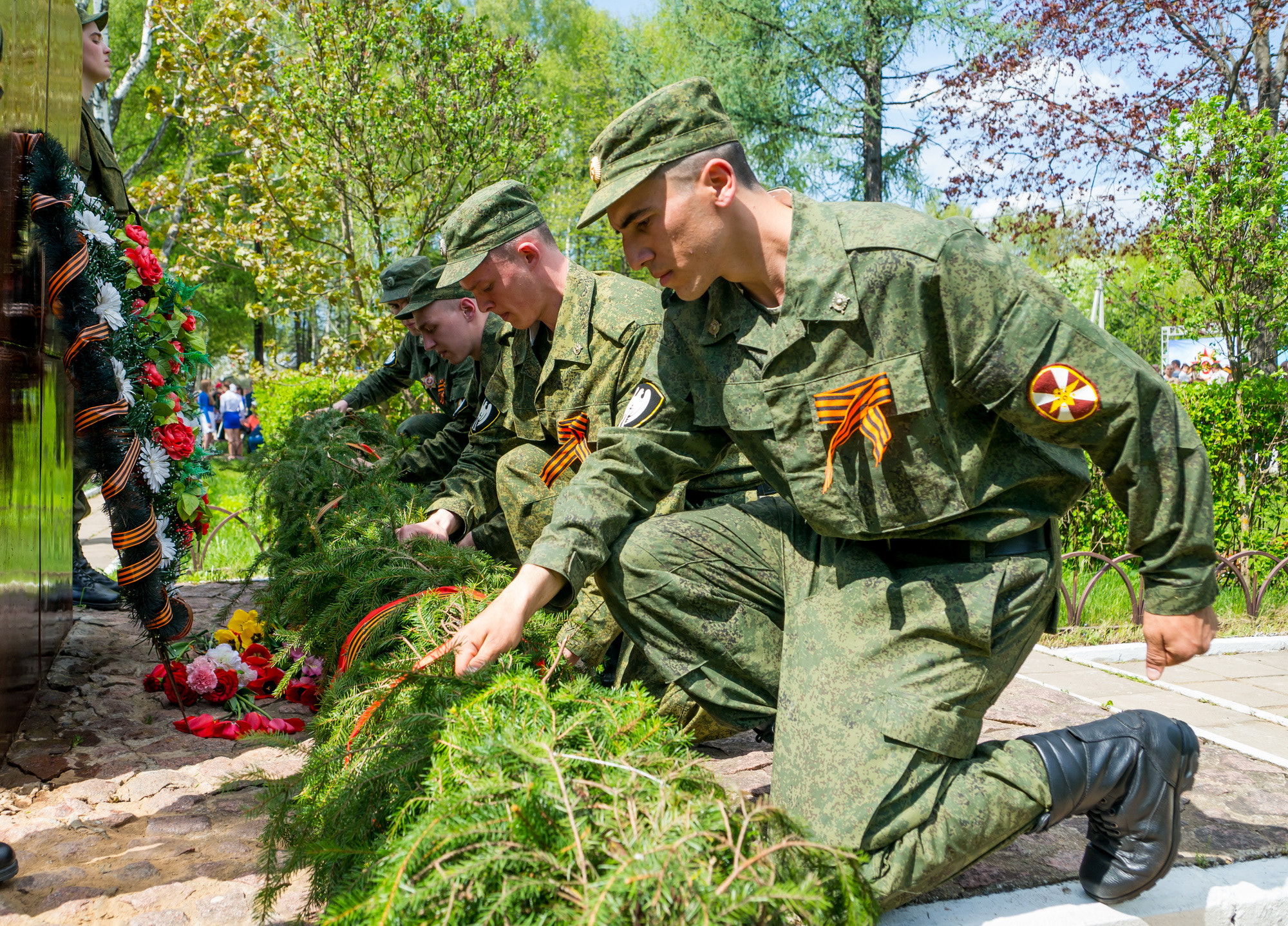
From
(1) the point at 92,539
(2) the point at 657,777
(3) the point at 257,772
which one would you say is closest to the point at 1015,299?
(2) the point at 657,777

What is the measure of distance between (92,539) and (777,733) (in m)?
8.54

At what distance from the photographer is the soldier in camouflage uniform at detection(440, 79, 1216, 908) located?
1.94 m

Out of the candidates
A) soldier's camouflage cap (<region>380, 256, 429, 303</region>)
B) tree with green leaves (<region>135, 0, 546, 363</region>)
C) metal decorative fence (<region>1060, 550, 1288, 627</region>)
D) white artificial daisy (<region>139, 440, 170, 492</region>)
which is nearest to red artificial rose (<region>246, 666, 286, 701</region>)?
white artificial daisy (<region>139, 440, 170, 492</region>)

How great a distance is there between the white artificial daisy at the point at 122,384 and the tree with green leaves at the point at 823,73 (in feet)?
41.9

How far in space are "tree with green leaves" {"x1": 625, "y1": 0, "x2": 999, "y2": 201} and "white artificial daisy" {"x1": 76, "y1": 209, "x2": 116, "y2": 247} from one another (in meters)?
12.6

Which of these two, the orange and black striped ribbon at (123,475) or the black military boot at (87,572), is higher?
the orange and black striped ribbon at (123,475)

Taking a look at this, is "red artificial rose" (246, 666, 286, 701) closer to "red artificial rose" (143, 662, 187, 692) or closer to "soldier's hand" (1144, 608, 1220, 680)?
"red artificial rose" (143, 662, 187, 692)

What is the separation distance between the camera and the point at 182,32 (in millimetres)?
9031

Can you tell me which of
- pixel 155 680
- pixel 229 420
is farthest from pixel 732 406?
pixel 229 420

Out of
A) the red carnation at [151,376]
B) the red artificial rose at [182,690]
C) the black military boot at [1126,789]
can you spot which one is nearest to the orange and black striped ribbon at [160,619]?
the red artificial rose at [182,690]

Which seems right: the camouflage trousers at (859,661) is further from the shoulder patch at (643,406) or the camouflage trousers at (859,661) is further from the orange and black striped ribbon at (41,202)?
the orange and black striped ribbon at (41,202)

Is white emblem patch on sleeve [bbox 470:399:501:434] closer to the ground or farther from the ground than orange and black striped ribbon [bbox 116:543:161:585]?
farther from the ground

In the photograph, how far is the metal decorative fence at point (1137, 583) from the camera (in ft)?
16.8

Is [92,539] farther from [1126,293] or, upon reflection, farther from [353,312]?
[1126,293]
